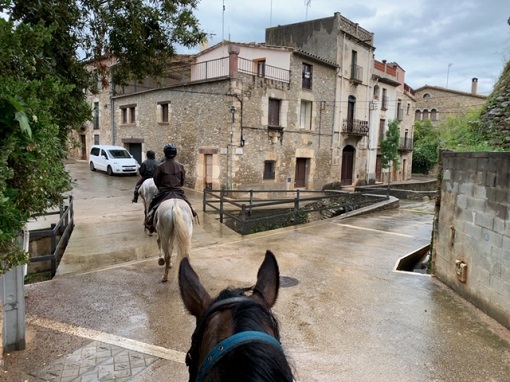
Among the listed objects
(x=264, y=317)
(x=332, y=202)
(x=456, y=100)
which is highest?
(x=456, y=100)

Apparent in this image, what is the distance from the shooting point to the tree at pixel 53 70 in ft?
5.70

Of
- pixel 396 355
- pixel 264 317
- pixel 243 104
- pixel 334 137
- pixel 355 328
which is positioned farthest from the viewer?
pixel 334 137

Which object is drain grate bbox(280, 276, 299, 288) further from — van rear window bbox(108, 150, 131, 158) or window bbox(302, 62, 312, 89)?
van rear window bbox(108, 150, 131, 158)

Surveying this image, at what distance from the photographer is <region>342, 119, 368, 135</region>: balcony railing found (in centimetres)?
2348

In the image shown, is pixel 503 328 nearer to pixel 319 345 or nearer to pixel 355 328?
pixel 355 328

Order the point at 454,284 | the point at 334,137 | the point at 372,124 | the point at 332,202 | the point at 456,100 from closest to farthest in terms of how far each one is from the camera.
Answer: the point at 454,284 → the point at 332,202 → the point at 334,137 → the point at 372,124 → the point at 456,100

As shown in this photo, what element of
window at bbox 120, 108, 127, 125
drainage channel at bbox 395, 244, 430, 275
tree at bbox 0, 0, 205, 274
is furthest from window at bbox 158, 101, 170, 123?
drainage channel at bbox 395, 244, 430, 275

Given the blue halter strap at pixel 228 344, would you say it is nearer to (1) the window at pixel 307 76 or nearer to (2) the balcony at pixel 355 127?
(1) the window at pixel 307 76

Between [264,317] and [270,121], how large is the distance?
1825 centimetres

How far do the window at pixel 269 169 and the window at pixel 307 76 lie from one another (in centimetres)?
506

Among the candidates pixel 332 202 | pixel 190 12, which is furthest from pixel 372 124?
pixel 190 12

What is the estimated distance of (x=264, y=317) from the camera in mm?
1269

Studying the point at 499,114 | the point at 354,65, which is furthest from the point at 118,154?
the point at 499,114

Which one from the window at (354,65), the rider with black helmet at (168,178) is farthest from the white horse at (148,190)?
the window at (354,65)
